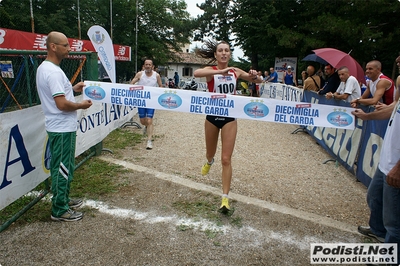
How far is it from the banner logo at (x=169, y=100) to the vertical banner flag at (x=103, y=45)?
2.41m

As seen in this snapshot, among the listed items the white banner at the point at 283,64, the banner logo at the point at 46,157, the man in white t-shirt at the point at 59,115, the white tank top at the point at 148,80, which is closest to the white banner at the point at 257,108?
the man in white t-shirt at the point at 59,115

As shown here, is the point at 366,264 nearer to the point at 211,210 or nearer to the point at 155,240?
the point at 211,210

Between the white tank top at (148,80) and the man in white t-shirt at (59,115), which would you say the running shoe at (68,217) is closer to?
the man in white t-shirt at (59,115)

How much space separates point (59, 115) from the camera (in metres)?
3.12

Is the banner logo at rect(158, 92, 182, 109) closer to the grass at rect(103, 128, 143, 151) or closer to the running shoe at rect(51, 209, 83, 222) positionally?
the running shoe at rect(51, 209, 83, 222)

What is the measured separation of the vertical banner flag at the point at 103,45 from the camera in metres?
5.91

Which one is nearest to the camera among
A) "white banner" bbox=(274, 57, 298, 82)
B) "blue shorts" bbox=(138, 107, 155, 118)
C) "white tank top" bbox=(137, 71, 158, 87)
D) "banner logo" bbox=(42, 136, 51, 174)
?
"banner logo" bbox=(42, 136, 51, 174)

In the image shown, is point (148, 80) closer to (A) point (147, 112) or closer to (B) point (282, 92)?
(A) point (147, 112)

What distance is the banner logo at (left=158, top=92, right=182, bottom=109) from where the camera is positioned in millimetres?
4258

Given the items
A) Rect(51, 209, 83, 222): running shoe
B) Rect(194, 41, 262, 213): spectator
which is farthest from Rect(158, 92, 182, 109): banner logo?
Rect(51, 209, 83, 222): running shoe

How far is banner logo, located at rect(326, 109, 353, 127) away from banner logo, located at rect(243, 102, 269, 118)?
88 centimetres

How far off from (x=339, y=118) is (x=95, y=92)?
3.61 m

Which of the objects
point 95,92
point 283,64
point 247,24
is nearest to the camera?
point 95,92

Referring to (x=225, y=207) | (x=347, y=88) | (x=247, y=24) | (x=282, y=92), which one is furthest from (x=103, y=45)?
(x=247, y=24)
